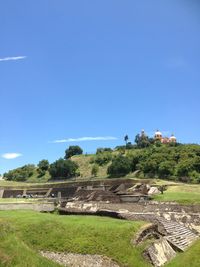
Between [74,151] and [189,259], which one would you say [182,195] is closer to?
[189,259]

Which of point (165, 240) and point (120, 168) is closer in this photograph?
point (165, 240)

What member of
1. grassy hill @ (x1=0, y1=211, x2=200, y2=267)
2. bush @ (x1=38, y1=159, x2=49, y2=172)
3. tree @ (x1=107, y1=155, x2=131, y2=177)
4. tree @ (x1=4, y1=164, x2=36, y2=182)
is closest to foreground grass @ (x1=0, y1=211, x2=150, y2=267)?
grassy hill @ (x1=0, y1=211, x2=200, y2=267)

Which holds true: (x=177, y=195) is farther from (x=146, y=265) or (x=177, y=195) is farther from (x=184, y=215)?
(x=146, y=265)

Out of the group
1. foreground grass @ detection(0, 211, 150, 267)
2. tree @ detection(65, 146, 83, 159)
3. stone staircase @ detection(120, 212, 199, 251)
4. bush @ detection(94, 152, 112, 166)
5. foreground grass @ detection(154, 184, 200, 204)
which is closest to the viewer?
foreground grass @ detection(0, 211, 150, 267)

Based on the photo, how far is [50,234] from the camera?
19156mm

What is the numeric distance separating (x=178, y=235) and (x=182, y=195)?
1190 cm

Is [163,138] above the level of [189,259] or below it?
above

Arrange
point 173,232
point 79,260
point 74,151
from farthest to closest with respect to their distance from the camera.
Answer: point 74,151 → point 173,232 → point 79,260

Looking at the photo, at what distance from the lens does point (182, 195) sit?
32.9m

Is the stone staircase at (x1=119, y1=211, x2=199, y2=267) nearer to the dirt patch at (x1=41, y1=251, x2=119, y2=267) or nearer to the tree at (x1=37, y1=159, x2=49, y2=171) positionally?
the dirt patch at (x1=41, y1=251, x2=119, y2=267)

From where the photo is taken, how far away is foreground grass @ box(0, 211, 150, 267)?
56.0 feet

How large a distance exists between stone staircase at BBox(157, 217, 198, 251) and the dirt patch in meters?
3.78

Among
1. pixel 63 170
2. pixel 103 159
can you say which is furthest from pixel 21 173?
pixel 103 159

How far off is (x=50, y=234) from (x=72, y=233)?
1.09 meters
